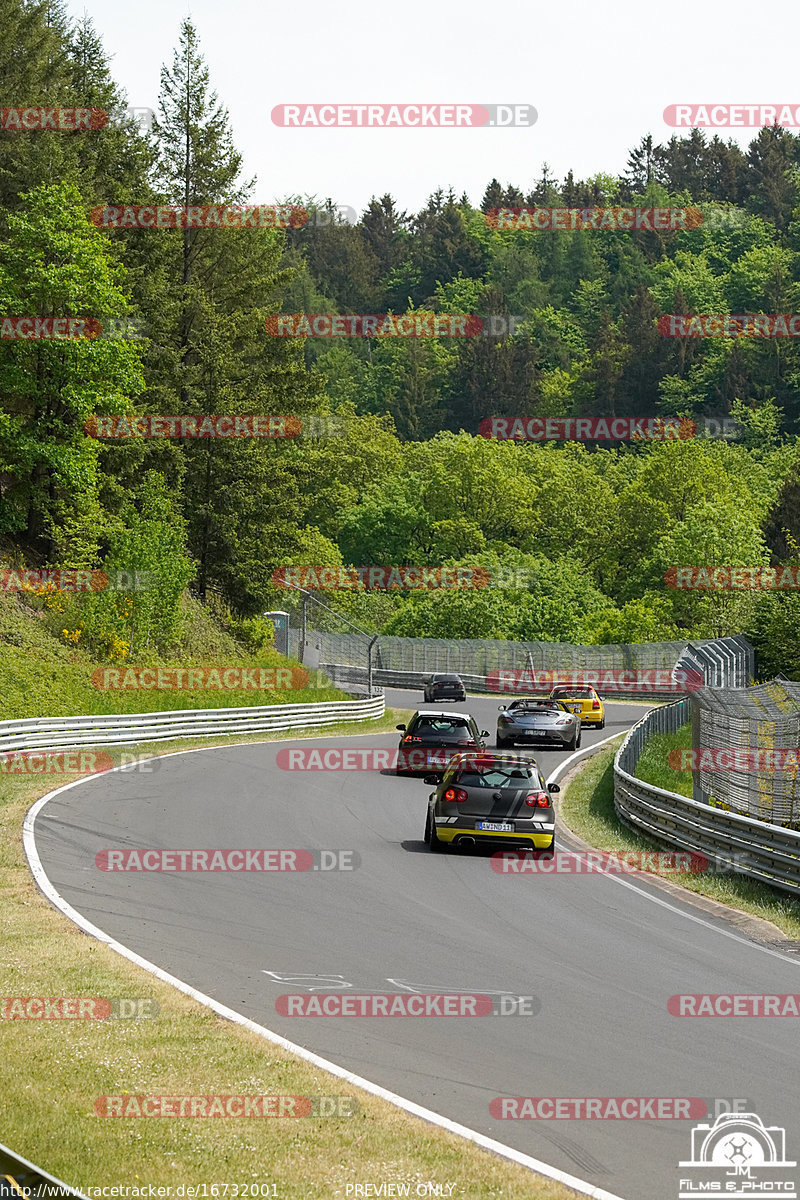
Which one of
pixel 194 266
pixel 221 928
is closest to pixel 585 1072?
pixel 221 928

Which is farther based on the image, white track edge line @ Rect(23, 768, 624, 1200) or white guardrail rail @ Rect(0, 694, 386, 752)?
white guardrail rail @ Rect(0, 694, 386, 752)

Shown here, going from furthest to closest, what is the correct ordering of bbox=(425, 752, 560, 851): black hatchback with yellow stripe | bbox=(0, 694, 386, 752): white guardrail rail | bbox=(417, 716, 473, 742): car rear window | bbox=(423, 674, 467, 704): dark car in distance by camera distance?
1. bbox=(423, 674, 467, 704): dark car in distance
2. bbox=(0, 694, 386, 752): white guardrail rail
3. bbox=(417, 716, 473, 742): car rear window
4. bbox=(425, 752, 560, 851): black hatchback with yellow stripe

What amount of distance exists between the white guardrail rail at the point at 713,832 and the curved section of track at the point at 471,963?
1.19 m

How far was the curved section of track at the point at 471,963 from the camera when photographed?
7.62m

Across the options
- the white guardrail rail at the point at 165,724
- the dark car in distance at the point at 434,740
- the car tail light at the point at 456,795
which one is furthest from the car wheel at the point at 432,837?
the white guardrail rail at the point at 165,724

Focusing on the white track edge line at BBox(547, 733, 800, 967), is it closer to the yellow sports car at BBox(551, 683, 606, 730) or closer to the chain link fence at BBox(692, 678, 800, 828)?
the chain link fence at BBox(692, 678, 800, 828)

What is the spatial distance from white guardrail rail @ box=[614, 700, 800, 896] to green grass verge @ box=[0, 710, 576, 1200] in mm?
7755

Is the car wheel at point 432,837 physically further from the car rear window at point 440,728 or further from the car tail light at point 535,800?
the car rear window at point 440,728

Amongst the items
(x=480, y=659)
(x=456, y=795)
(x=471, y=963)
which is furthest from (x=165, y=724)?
(x=480, y=659)

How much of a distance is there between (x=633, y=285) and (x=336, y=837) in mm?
167943

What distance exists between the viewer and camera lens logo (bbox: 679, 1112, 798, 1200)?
248 inches

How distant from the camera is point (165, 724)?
36.3 metres

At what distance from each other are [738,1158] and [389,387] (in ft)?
491

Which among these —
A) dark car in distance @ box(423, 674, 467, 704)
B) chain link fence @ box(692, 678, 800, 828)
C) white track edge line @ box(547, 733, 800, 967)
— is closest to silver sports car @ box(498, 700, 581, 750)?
chain link fence @ box(692, 678, 800, 828)
